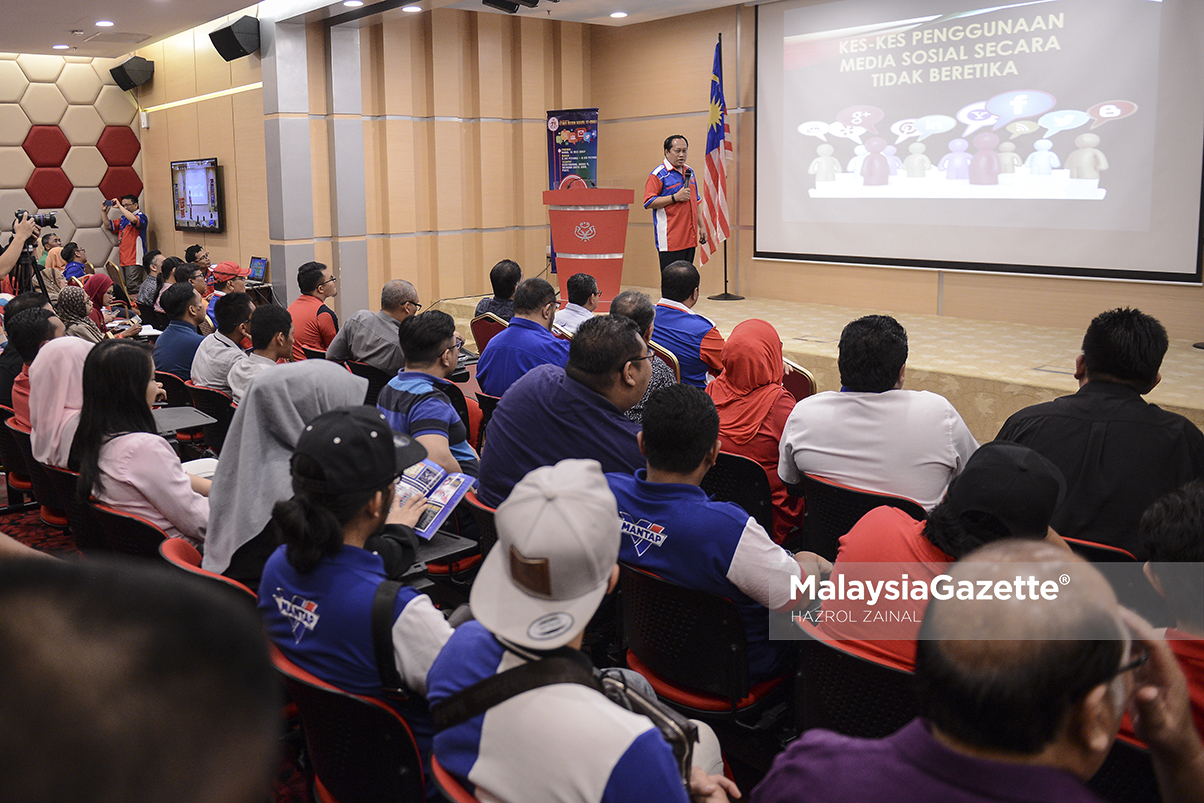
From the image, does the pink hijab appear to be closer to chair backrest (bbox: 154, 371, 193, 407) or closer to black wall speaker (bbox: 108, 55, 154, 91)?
chair backrest (bbox: 154, 371, 193, 407)

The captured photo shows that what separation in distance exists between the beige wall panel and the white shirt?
728 cm

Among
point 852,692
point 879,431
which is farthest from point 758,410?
point 852,692

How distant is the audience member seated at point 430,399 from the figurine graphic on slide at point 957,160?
5.76 m

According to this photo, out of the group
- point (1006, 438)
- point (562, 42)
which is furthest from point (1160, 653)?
point (562, 42)

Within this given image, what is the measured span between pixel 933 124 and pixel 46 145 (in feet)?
32.2

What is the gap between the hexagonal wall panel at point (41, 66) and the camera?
1034cm

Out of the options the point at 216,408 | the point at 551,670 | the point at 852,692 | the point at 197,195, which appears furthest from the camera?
the point at 197,195

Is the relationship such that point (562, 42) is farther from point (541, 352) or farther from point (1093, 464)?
point (1093, 464)

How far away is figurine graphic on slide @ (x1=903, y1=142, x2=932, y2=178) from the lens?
7676 millimetres

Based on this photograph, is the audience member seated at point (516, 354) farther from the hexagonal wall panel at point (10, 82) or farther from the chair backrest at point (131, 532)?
the hexagonal wall panel at point (10, 82)

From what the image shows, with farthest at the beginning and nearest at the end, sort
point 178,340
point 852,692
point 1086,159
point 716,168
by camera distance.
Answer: point 716,168
point 1086,159
point 178,340
point 852,692

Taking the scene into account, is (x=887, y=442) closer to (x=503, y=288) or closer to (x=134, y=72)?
(x=503, y=288)

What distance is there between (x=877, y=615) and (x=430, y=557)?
1.04 metres

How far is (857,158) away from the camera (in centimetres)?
817
